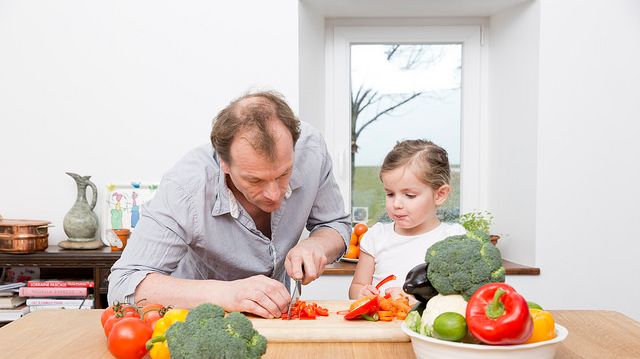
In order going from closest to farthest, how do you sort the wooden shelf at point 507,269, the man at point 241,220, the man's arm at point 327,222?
the man at point 241,220 → the man's arm at point 327,222 → the wooden shelf at point 507,269

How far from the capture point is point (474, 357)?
1.12 m

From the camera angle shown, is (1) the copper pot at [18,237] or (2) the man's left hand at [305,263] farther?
(1) the copper pot at [18,237]

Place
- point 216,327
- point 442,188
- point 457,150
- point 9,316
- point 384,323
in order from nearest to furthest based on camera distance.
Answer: point 216,327 < point 384,323 < point 442,188 < point 9,316 < point 457,150

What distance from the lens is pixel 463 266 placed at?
4.06 feet

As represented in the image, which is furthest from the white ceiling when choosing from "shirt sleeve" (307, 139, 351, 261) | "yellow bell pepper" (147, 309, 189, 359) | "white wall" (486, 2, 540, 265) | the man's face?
"yellow bell pepper" (147, 309, 189, 359)

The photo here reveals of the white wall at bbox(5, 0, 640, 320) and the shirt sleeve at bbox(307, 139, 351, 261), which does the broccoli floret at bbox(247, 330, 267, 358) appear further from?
the white wall at bbox(5, 0, 640, 320)

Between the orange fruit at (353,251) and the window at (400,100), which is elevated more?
the window at (400,100)

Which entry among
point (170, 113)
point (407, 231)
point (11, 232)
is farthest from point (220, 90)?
point (407, 231)

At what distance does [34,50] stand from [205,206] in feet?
7.26

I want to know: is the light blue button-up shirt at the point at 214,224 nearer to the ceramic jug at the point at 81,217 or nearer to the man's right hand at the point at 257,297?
the man's right hand at the point at 257,297

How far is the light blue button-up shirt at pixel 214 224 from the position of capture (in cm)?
186

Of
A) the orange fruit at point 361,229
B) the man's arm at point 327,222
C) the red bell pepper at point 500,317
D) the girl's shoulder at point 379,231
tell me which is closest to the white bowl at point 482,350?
the red bell pepper at point 500,317

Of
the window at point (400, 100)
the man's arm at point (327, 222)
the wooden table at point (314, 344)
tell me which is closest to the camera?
the wooden table at point (314, 344)

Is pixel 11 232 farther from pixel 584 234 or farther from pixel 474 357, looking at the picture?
pixel 584 234
